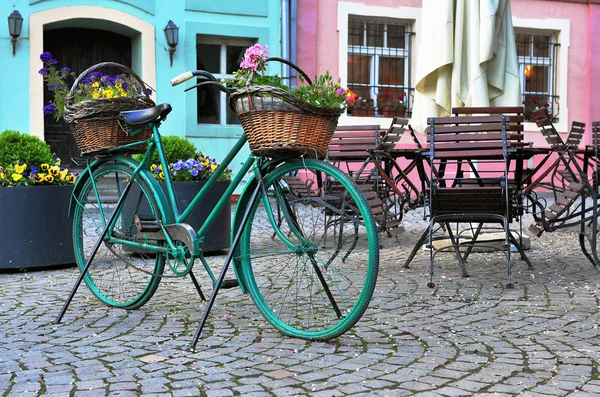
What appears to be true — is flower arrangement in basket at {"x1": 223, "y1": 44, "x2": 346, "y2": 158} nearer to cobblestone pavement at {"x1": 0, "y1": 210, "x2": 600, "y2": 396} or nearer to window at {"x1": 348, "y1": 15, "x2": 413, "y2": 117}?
cobblestone pavement at {"x1": 0, "y1": 210, "x2": 600, "y2": 396}

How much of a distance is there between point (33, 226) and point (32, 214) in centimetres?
9

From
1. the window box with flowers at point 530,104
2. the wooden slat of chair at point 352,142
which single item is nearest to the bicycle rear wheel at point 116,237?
the wooden slat of chair at point 352,142

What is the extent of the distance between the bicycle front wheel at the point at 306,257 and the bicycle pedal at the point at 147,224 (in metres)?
0.53

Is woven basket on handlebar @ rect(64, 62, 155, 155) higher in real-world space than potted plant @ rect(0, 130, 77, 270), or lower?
higher

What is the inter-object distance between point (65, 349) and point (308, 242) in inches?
44.5

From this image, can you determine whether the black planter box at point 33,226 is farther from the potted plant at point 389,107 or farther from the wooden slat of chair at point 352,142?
the potted plant at point 389,107

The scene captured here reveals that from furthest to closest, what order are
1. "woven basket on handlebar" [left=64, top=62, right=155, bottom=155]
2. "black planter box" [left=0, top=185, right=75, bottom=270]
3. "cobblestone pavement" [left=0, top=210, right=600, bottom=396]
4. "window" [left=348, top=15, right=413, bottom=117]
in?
"window" [left=348, top=15, right=413, bottom=117]
"black planter box" [left=0, top=185, right=75, bottom=270]
"woven basket on handlebar" [left=64, top=62, right=155, bottom=155]
"cobblestone pavement" [left=0, top=210, right=600, bottom=396]

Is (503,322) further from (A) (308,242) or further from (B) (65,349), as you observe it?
(B) (65,349)

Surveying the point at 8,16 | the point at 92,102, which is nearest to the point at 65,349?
the point at 92,102

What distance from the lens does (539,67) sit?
15133 mm

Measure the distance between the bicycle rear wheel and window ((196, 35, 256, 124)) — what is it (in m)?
8.51

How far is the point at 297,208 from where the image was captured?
351 centimetres

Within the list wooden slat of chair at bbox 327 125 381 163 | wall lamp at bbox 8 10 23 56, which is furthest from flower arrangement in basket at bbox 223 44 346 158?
wall lamp at bbox 8 10 23 56

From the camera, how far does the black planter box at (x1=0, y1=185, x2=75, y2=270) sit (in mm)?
5566
